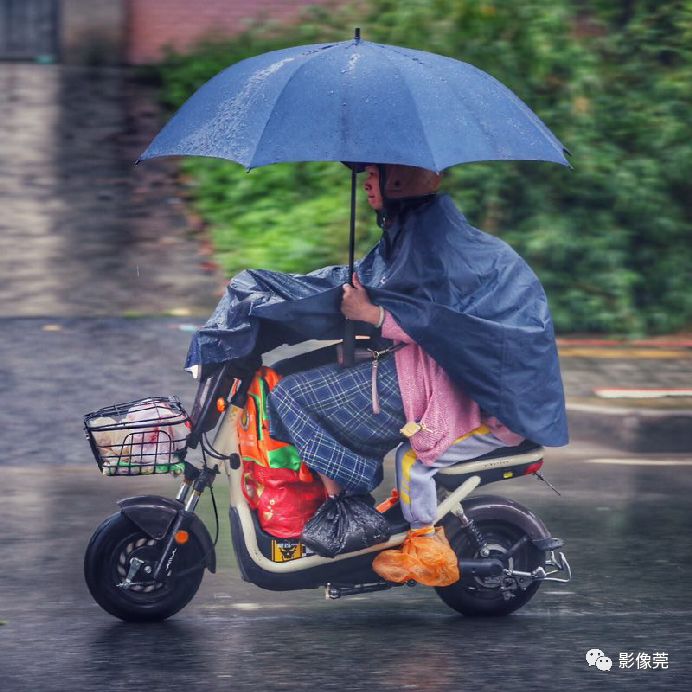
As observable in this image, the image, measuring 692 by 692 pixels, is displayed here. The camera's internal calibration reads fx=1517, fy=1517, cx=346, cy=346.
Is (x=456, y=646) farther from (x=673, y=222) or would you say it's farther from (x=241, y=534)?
(x=673, y=222)

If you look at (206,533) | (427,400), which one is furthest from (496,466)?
(206,533)

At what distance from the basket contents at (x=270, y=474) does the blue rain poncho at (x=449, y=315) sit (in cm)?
19

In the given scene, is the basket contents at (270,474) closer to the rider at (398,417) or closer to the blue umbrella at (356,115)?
the rider at (398,417)

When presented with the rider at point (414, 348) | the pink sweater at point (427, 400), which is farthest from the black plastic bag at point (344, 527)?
the pink sweater at point (427, 400)

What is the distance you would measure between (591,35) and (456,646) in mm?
7782

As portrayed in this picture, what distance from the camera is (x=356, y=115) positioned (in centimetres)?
496

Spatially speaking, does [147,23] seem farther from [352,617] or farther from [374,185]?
[352,617]

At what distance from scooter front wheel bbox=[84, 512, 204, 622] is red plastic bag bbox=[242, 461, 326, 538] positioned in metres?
0.27

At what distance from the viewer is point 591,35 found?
12.0 metres

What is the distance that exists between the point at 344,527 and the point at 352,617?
504 mm

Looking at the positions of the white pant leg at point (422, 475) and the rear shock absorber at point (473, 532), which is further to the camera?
the rear shock absorber at point (473, 532)

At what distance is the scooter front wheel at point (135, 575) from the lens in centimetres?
536

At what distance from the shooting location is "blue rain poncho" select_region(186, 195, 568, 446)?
5.18 m

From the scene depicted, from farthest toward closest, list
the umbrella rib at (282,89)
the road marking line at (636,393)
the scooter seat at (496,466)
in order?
the road marking line at (636,393)
the scooter seat at (496,466)
the umbrella rib at (282,89)
